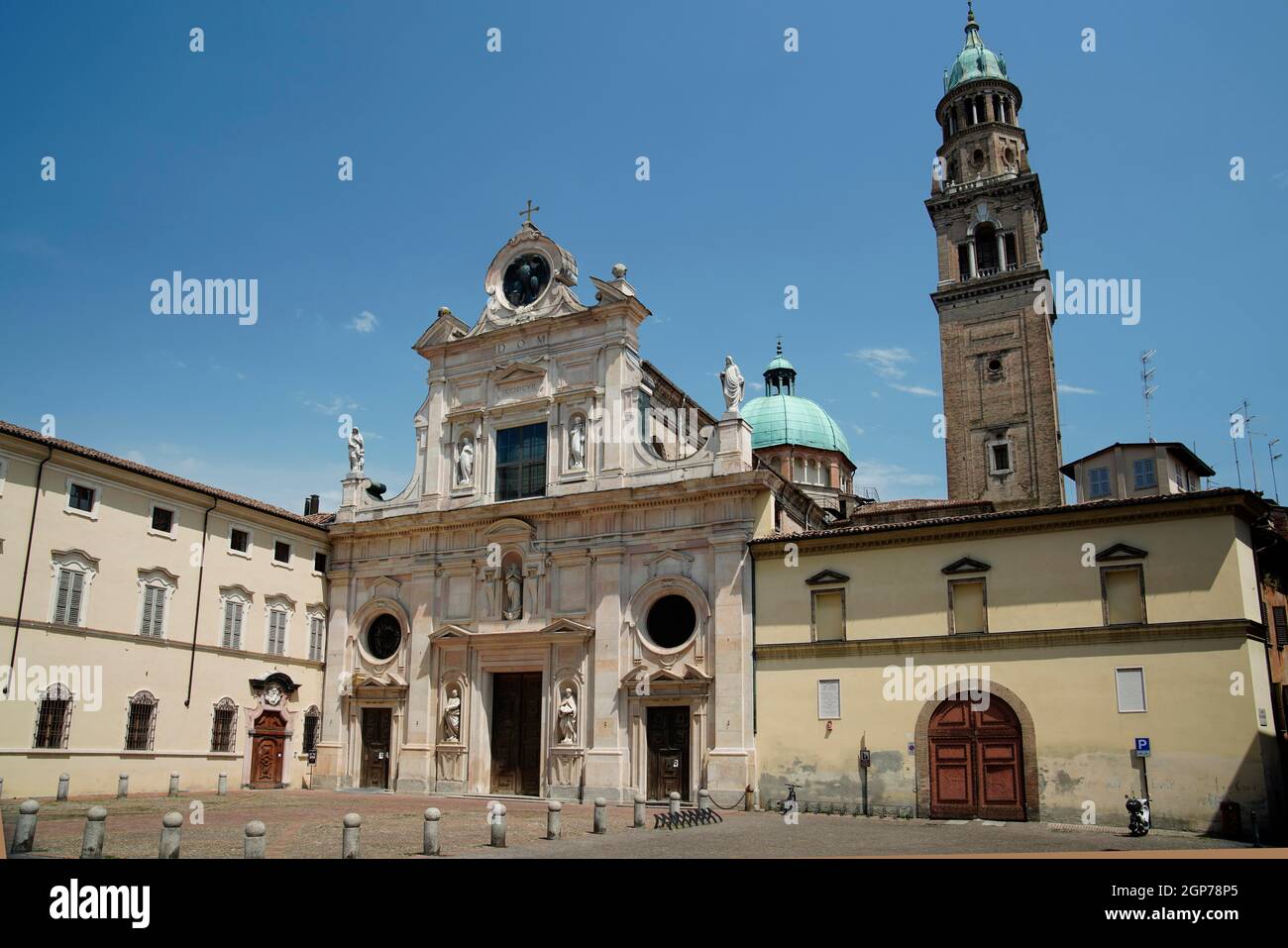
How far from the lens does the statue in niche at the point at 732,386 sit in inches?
1247

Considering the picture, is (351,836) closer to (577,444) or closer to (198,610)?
(198,610)

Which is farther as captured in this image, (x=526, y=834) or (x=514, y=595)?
(x=514, y=595)

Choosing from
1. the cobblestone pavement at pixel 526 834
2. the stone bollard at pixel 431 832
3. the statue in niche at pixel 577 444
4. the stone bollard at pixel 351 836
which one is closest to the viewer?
the stone bollard at pixel 351 836

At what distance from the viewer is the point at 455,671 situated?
34.5m

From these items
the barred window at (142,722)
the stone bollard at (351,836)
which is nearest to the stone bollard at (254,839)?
the stone bollard at (351,836)

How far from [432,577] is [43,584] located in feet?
40.6

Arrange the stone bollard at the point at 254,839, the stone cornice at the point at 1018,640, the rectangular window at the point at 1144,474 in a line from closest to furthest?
the stone bollard at the point at 254,839, the stone cornice at the point at 1018,640, the rectangular window at the point at 1144,474

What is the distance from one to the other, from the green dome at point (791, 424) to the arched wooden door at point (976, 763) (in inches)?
1176

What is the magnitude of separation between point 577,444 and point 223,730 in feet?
48.2

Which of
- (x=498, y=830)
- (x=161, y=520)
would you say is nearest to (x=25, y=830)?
(x=498, y=830)

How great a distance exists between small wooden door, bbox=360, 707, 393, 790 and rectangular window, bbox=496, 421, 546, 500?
892 cm

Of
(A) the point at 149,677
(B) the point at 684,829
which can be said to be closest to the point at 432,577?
(A) the point at 149,677

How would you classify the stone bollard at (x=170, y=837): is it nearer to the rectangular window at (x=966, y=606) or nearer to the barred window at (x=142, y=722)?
the barred window at (x=142, y=722)

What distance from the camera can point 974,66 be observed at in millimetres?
54281
